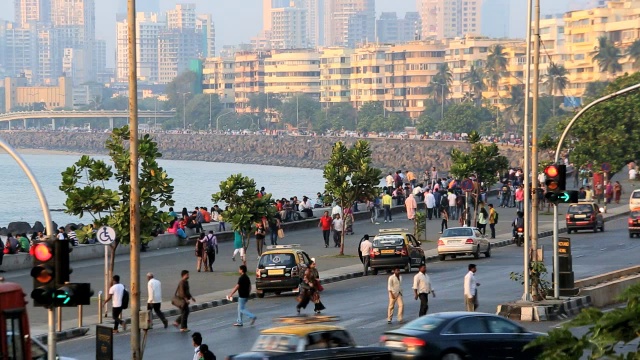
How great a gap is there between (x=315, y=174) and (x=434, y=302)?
165362 millimetres

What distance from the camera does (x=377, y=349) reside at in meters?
20.6

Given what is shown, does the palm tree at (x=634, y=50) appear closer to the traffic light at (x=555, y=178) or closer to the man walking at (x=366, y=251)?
the man walking at (x=366, y=251)

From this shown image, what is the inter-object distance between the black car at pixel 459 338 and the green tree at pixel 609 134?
5005 cm

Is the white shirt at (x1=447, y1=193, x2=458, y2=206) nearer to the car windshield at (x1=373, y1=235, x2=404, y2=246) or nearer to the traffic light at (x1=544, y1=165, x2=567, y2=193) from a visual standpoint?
the car windshield at (x1=373, y1=235, x2=404, y2=246)

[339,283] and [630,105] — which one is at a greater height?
[630,105]

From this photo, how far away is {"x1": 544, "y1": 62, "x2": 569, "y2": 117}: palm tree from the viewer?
176550mm

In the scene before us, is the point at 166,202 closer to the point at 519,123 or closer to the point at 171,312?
the point at 171,312

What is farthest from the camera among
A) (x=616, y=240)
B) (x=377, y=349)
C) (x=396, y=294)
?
(x=616, y=240)

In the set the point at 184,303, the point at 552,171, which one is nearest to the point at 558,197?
the point at 552,171

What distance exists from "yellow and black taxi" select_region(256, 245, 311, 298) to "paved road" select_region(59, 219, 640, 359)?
1.29ft

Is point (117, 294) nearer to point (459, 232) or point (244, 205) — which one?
point (244, 205)

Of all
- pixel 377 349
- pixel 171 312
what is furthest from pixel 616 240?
pixel 377 349

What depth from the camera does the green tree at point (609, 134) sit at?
7144cm

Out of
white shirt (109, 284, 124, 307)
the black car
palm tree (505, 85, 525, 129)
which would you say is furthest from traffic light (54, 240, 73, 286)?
palm tree (505, 85, 525, 129)
